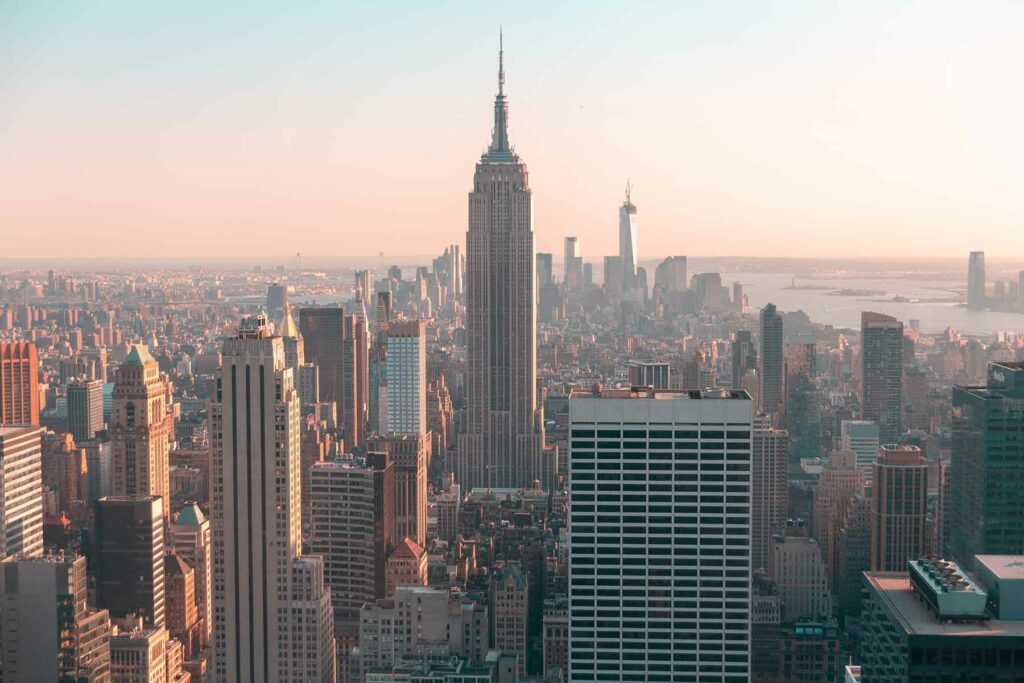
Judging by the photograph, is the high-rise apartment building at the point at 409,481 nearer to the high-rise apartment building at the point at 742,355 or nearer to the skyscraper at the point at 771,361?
the high-rise apartment building at the point at 742,355

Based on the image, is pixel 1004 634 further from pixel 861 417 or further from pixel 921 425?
pixel 861 417

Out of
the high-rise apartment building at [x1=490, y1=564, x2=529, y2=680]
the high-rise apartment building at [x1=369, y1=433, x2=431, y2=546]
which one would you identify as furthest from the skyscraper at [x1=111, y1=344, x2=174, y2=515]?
the high-rise apartment building at [x1=490, y1=564, x2=529, y2=680]

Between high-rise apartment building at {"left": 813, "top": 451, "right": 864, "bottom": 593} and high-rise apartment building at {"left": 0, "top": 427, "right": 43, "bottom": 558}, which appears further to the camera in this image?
high-rise apartment building at {"left": 813, "top": 451, "right": 864, "bottom": 593}

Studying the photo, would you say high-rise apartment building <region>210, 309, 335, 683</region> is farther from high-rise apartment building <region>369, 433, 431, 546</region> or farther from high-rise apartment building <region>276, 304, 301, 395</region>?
high-rise apartment building <region>369, 433, 431, 546</region>

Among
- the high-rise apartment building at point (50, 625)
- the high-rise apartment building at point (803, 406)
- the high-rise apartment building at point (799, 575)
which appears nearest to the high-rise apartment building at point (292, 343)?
the high-rise apartment building at point (50, 625)

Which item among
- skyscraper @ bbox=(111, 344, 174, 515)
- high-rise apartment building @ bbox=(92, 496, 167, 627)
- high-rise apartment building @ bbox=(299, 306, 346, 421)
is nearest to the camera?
high-rise apartment building @ bbox=(92, 496, 167, 627)

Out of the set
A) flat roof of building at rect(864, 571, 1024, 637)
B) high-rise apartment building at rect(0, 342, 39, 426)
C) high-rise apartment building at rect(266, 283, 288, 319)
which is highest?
high-rise apartment building at rect(266, 283, 288, 319)
